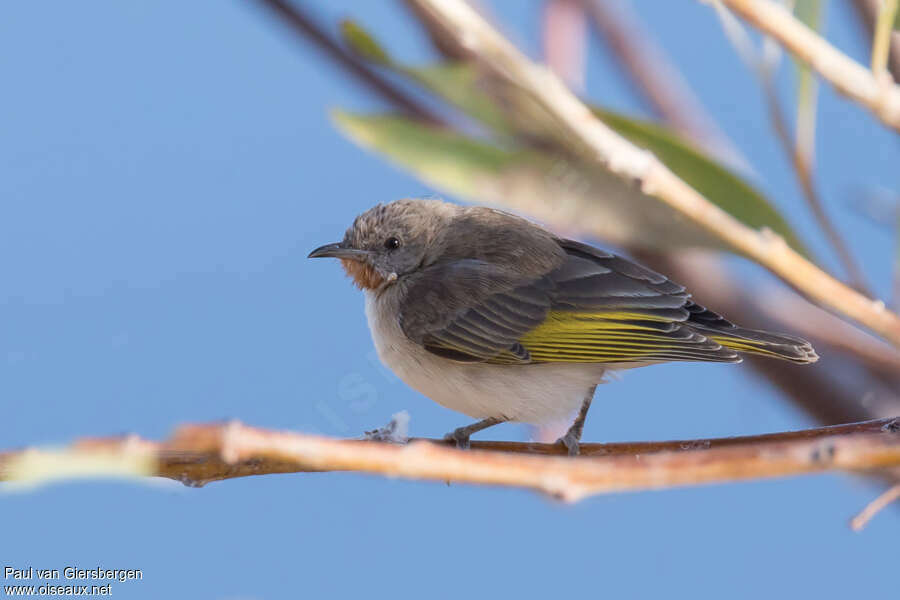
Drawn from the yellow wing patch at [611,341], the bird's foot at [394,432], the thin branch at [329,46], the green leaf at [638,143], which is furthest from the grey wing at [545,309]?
the bird's foot at [394,432]

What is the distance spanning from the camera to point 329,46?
256 centimetres

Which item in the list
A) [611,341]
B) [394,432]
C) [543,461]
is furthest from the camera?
[611,341]

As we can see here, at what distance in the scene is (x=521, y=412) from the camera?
2.23 meters

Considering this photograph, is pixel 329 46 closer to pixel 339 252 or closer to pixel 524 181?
pixel 339 252

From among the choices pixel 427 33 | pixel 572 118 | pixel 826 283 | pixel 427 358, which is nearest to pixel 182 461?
pixel 572 118

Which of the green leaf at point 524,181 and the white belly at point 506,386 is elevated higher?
the green leaf at point 524,181

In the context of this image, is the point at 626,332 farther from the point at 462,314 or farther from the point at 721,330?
the point at 462,314

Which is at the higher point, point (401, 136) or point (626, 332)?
point (401, 136)

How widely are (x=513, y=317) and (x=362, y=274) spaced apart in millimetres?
464

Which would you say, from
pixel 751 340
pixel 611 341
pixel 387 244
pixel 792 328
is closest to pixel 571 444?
pixel 611 341

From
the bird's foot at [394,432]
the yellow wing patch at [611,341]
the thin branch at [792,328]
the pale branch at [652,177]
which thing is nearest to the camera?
the pale branch at [652,177]

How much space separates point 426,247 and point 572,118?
48.4 inches

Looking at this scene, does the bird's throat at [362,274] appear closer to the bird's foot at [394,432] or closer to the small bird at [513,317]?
the small bird at [513,317]

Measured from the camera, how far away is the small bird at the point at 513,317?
2162 millimetres
